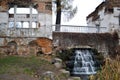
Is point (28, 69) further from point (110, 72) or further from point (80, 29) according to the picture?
point (80, 29)

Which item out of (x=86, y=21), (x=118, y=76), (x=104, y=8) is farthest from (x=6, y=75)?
(x=86, y=21)

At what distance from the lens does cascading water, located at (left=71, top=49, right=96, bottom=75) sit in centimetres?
2571

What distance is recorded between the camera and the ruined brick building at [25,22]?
90.6 ft

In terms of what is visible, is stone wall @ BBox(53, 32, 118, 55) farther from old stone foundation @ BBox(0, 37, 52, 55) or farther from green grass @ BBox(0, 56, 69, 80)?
green grass @ BBox(0, 56, 69, 80)

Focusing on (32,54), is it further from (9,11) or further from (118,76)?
(118,76)

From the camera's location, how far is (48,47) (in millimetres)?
27625

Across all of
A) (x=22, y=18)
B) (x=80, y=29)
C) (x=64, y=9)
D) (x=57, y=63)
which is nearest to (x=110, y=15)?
(x=80, y=29)

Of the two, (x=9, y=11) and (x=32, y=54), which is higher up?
(x=9, y=11)

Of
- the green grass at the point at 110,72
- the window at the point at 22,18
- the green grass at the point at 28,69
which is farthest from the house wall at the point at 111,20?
the green grass at the point at 110,72

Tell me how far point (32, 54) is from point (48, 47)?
141cm

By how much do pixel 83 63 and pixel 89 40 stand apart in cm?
317

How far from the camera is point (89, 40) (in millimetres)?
30062

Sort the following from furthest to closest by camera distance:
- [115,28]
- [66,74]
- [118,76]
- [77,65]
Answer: [115,28]
[77,65]
[66,74]
[118,76]

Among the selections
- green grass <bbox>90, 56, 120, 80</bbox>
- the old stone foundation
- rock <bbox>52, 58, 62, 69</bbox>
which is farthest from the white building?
green grass <bbox>90, 56, 120, 80</bbox>
